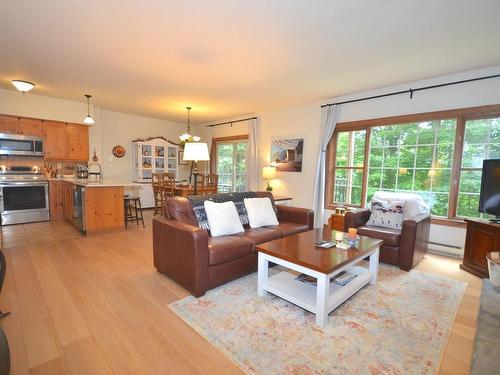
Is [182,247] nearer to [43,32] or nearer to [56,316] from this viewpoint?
[56,316]

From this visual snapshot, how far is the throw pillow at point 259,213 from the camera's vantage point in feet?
10.4

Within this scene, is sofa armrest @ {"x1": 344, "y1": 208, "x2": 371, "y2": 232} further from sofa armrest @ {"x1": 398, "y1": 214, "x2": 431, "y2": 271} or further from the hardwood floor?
the hardwood floor

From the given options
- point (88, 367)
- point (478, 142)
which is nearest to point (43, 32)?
point (88, 367)

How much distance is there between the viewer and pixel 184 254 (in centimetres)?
232

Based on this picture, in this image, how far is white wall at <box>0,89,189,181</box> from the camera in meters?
Answer: 4.81

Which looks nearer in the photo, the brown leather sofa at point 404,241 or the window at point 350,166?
the brown leather sofa at point 404,241

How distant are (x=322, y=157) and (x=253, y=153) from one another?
6.01 ft

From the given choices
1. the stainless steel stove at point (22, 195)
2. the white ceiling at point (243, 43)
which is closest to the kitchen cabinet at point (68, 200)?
the stainless steel stove at point (22, 195)

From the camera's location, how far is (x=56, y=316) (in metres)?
1.95

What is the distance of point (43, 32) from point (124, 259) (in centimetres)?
261

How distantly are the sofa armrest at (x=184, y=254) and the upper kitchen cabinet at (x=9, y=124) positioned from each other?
14.5ft

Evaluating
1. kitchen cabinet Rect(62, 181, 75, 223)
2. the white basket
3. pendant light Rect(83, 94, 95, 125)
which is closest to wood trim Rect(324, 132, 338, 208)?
the white basket

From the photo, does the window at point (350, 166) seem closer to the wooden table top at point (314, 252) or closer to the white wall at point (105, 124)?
the wooden table top at point (314, 252)

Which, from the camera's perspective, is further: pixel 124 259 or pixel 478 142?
pixel 478 142
